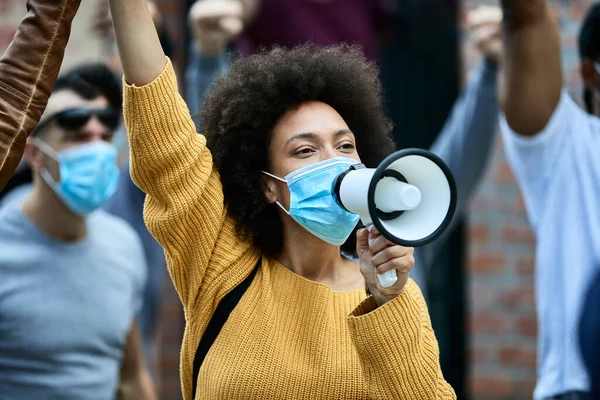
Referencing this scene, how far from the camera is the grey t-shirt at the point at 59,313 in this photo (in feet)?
12.0

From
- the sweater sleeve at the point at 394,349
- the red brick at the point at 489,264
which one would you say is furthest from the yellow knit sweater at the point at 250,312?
the red brick at the point at 489,264

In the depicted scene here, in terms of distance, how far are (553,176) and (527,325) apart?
2013 millimetres

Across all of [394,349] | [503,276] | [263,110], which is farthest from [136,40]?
[503,276]

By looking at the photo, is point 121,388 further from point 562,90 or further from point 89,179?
point 562,90

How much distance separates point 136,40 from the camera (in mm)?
2631

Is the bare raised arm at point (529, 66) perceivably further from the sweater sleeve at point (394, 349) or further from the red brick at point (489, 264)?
the red brick at point (489, 264)

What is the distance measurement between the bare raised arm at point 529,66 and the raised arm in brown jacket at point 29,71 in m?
1.51

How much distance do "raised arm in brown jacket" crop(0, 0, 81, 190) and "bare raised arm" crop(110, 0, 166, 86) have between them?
0.58 ft

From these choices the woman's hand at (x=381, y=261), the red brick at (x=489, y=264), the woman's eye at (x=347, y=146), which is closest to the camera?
the woman's hand at (x=381, y=261)

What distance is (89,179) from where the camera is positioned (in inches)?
157

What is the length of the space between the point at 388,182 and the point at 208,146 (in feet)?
2.43

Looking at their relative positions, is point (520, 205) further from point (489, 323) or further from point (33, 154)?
point (33, 154)

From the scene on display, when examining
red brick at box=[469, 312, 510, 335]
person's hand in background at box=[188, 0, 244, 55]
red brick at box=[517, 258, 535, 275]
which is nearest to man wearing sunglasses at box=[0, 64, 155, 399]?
person's hand in background at box=[188, 0, 244, 55]

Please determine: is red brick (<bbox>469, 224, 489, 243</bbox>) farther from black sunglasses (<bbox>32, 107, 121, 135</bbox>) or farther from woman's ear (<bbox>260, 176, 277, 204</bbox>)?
woman's ear (<bbox>260, 176, 277, 204</bbox>)
